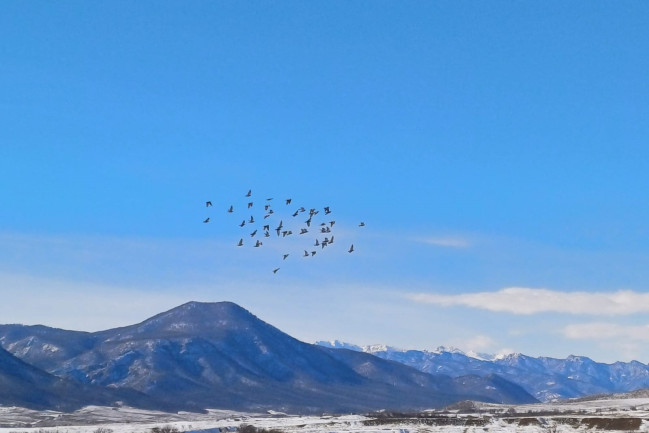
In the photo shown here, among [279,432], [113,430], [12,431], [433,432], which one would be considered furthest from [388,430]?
[12,431]

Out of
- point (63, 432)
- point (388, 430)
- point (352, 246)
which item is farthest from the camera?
point (63, 432)

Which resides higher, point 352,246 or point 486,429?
point 352,246

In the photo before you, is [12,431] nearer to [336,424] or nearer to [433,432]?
[336,424]

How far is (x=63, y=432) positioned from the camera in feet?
623

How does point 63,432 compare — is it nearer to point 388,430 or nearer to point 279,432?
point 279,432

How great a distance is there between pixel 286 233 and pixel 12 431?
103m

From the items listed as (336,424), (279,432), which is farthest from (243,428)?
(336,424)

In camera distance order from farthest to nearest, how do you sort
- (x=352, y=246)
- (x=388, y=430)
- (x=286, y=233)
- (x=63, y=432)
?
(x=63, y=432) < (x=388, y=430) < (x=286, y=233) < (x=352, y=246)

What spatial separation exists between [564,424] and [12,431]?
12063 centimetres

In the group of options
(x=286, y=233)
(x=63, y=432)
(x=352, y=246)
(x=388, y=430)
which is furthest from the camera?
(x=63, y=432)

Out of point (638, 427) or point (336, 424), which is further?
point (336, 424)

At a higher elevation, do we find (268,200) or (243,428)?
(268,200)

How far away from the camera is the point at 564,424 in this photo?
643ft

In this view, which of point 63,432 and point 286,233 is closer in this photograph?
point 286,233
